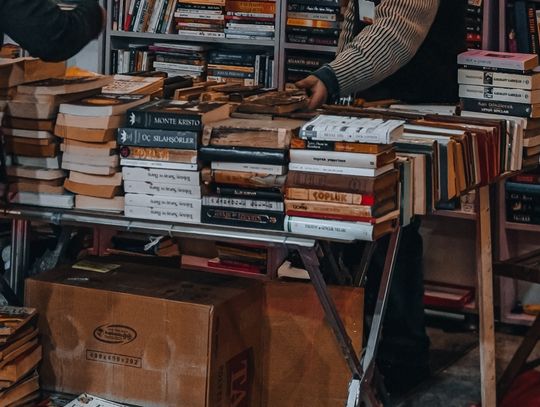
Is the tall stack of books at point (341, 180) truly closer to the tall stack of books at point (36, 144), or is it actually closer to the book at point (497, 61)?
the tall stack of books at point (36, 144)

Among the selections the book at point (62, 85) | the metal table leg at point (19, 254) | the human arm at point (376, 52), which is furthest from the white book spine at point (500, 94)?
the metal table leg at point (19, 254)

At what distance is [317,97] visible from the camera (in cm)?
307

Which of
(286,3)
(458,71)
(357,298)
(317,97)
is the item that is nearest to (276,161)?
(357,298)

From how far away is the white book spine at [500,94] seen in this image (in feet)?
10.5

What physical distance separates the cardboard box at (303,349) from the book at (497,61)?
98 centimetres

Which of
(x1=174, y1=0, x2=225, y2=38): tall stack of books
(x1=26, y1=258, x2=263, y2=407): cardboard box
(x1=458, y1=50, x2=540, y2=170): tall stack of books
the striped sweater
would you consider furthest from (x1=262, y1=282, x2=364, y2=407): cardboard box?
(x1=174, y1=0, x2=225, y2=38): tall stack of books

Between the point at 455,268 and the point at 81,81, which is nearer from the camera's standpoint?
the point at 81,81

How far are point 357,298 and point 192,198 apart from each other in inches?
23.2

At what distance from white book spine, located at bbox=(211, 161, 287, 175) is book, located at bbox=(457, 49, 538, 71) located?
1205 millimetres

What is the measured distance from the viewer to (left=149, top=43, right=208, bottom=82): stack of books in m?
4.60

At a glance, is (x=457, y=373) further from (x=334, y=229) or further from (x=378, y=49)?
(x=334, y=229)

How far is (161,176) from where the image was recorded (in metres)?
2.44

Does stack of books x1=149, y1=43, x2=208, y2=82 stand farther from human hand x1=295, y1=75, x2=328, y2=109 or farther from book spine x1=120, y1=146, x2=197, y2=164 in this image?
book spine x1=120, y1=146, x2=197, y2=164

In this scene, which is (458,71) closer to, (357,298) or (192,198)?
(357,298)
